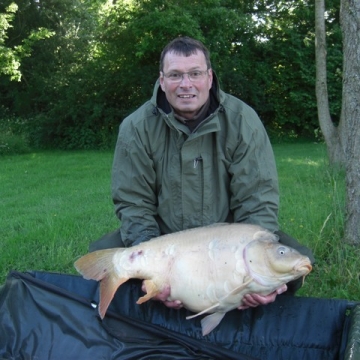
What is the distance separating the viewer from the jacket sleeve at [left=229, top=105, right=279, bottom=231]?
2207 millimetres

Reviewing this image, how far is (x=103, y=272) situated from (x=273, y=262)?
0.64 m

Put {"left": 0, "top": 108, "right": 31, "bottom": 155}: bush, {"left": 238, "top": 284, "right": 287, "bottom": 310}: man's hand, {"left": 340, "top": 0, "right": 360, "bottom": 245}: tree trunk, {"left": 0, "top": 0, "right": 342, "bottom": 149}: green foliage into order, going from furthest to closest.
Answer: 1. {"left": 0, "top": 0, "right": 342, "bottom": 149}: green foliage
2. {"left": 0, "top": 108, "right": 31, "bottom": 155}: bush
3. {"left": 340, "top": 0, "right": 360, "bottom": 245}: tree trunk
4. {"left": 238, "top": 284, "right": 287, "bottom": 310}: man's hand

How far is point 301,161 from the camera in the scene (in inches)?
352

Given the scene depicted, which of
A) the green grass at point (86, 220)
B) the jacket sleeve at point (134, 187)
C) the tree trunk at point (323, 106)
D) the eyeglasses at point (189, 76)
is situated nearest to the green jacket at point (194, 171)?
the jacket sleeve at point (134, 187)

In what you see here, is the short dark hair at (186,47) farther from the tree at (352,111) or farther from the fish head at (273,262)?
the tree at (352,111)

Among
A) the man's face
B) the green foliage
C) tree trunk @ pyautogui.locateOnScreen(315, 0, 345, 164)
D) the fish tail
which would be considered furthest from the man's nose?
the green foliage

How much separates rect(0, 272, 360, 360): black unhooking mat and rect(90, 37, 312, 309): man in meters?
0.18

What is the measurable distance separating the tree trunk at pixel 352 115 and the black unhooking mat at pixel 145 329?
34.8 inches

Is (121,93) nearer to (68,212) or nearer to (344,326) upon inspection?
(68,212)

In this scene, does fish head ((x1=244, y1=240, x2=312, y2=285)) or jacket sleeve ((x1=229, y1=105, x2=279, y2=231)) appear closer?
fish head ((x1=244, y1=240, x2=312, y2=285))

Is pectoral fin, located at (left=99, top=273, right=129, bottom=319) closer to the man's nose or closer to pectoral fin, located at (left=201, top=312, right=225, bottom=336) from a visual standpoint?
pectoral fin, located at (left=201, top=312, right=225, bottom=336)

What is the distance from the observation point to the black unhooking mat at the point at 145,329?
84.3 inches

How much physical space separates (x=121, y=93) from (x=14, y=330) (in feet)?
39.0

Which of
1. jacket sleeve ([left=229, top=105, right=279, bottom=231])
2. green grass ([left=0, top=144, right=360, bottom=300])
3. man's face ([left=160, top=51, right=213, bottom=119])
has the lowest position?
green grass ([left=0, top=144, right=360, bottom=300])
